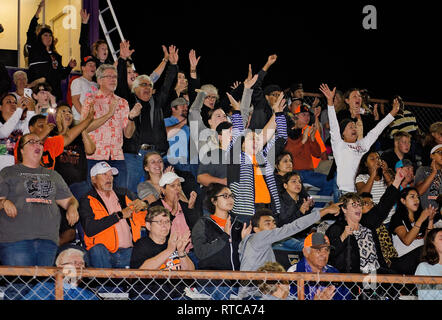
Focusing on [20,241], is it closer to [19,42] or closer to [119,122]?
[119,122]

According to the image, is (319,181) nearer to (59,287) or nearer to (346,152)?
(346,152)

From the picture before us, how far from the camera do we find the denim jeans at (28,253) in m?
6.64

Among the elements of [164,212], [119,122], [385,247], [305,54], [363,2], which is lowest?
[385,247]

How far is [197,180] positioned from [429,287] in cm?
293

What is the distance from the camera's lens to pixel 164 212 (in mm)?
7145

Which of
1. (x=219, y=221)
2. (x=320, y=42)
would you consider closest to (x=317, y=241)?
(x=219, y=221)

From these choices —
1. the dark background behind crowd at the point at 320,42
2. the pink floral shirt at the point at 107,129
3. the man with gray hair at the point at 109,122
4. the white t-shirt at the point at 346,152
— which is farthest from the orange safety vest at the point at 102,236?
the dark background behind crowd at the point at 320,42

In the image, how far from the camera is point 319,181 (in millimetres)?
10180

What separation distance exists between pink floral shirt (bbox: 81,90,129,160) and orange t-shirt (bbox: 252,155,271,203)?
1.58 metres

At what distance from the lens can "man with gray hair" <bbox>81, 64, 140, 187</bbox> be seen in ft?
28.5

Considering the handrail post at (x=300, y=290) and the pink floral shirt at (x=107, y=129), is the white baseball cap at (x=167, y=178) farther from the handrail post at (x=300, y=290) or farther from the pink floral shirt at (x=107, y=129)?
the handrail post at (x=300, y=290)

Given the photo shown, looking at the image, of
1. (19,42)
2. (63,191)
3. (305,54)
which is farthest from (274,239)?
(305,54)

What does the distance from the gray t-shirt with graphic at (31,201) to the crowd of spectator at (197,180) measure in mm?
12
